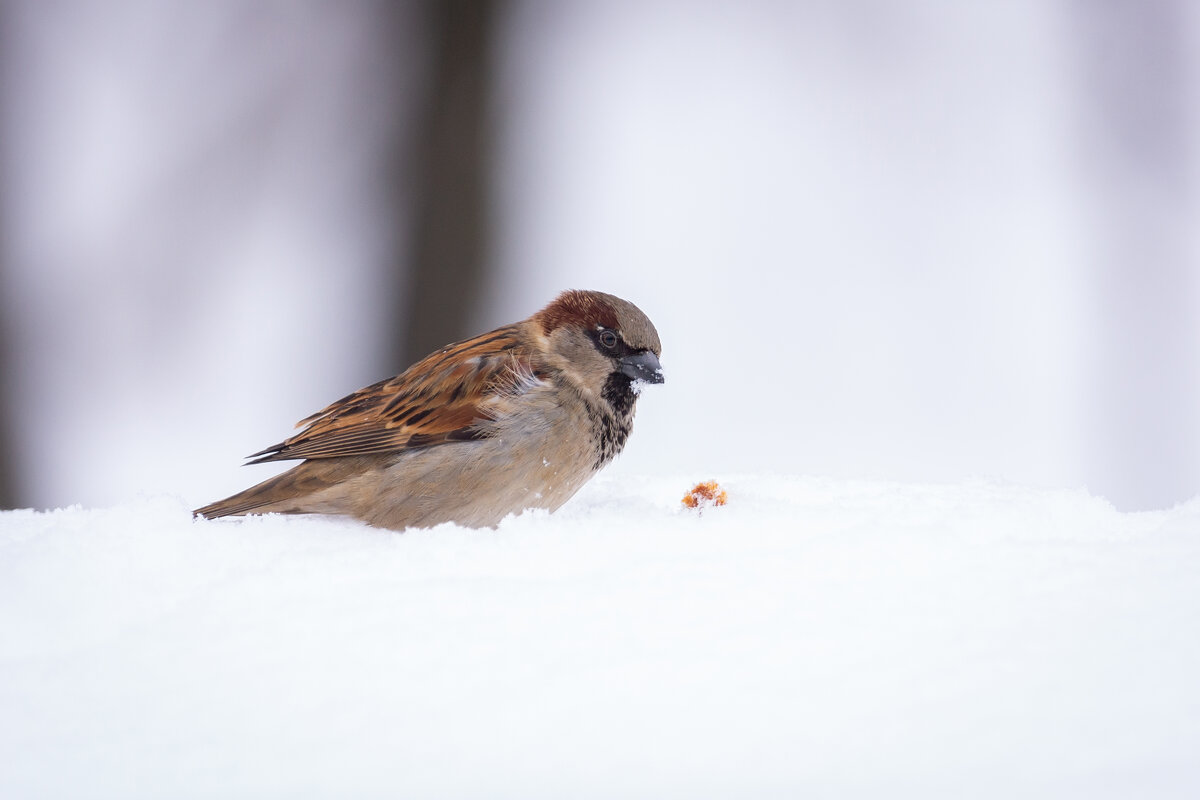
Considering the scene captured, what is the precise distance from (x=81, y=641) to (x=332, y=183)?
4579 millimetres

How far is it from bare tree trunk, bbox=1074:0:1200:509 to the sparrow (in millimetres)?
2957

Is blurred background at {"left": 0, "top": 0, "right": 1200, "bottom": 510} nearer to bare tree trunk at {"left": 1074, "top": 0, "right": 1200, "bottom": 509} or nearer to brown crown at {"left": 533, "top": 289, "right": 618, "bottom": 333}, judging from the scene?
bare tree trunk at {"left": 1074, "top": 0, "right": 1200, "bottom": 509}

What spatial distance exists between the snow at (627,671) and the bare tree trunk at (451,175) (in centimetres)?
301

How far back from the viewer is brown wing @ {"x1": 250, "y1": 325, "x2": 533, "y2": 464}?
2.87 m

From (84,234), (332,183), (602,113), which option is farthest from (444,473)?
(602,113)

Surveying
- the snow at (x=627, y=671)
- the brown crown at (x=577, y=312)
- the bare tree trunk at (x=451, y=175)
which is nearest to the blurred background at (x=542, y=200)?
the bare tree trunk at (x=451, y=175)

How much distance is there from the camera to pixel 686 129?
7.47 metres

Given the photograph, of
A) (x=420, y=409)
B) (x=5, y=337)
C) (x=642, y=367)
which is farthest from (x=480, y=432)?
(x=5, y=337)

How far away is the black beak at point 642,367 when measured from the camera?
2.97 m

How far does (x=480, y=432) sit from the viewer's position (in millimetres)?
2807

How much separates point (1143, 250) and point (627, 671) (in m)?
5.01

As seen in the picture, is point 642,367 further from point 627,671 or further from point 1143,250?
point 1143,250

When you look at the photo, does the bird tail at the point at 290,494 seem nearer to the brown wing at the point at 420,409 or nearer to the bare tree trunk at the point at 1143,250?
the brown wing at the point at 420,409

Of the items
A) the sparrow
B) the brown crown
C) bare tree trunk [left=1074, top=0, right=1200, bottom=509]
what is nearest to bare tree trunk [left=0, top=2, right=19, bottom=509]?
the sparrow
